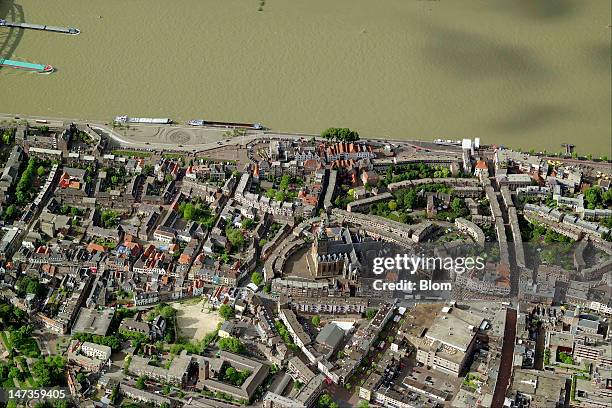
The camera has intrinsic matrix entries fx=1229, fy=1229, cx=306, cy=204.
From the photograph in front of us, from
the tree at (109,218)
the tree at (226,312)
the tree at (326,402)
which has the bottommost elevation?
the tree at (326,402)

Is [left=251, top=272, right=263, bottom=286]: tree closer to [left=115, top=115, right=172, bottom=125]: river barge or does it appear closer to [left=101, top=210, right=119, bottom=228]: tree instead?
[left=101, top=210, right=119, bottom=228]: tree

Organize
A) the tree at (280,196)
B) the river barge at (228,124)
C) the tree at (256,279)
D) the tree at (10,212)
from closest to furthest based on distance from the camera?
the tree at (256,279) < the tree at (10,212) < the tree at (280,196) < the river barge at (228,124)

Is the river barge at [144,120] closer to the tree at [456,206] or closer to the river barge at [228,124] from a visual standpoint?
the river barge at [228,124]

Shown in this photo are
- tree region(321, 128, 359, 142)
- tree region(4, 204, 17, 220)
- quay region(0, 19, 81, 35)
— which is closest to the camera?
tree region(4, 204, 17, 220)

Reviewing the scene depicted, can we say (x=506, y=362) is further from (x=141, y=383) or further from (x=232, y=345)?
(x=141, y=383)

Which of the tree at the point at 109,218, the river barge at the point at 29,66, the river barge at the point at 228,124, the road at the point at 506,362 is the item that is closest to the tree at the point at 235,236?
the tree at the point at 109,218

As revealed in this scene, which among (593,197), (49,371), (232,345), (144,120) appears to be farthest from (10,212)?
(593,197)

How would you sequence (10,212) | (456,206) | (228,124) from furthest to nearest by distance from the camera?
(228,124)
(456,206)
(10,212)

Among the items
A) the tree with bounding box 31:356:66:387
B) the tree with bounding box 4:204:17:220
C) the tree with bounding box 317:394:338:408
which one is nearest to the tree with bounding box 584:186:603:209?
the tree with bounding box 317:394:338:408

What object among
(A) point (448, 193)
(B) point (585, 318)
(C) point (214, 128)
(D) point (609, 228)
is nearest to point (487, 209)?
(A) point (448, 193)

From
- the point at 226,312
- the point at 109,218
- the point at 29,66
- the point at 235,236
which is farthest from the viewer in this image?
the point at 29,66
